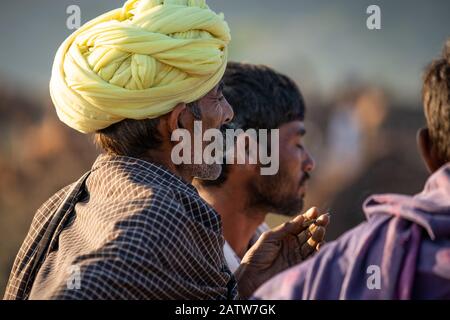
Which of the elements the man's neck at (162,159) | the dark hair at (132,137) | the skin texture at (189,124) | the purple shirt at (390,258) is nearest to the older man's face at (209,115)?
the skin texture at (189,124)

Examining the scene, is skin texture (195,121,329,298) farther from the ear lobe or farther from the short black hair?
the ear lobe

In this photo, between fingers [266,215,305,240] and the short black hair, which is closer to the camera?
fingers [266,215,305,240]

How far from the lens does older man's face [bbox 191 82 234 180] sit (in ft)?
13.2

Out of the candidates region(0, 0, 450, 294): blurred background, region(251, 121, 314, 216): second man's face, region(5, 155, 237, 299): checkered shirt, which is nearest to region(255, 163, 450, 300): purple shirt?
region(5, 155, 237, 299): checkered shirt

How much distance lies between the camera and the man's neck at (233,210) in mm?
5062

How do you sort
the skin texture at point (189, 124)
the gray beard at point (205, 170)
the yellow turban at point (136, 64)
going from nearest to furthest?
the yellow turban at point (136, 64) < the skin texture at point (189, 124) < the gray beard at point (205, 170)

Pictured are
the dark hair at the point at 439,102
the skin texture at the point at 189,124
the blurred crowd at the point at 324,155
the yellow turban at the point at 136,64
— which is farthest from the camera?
the blurred crowd at the point at 324,155

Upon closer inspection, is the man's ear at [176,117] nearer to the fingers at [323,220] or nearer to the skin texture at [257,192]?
the fingers at [323,220]

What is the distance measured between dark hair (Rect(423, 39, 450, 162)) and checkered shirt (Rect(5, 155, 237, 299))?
1026 mm

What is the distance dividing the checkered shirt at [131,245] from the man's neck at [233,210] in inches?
52.1

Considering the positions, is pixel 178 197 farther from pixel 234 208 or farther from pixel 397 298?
pixel 234 208

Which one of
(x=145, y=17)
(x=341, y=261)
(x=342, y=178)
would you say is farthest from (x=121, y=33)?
(x=342, y=178)

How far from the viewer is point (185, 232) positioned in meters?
3.47
